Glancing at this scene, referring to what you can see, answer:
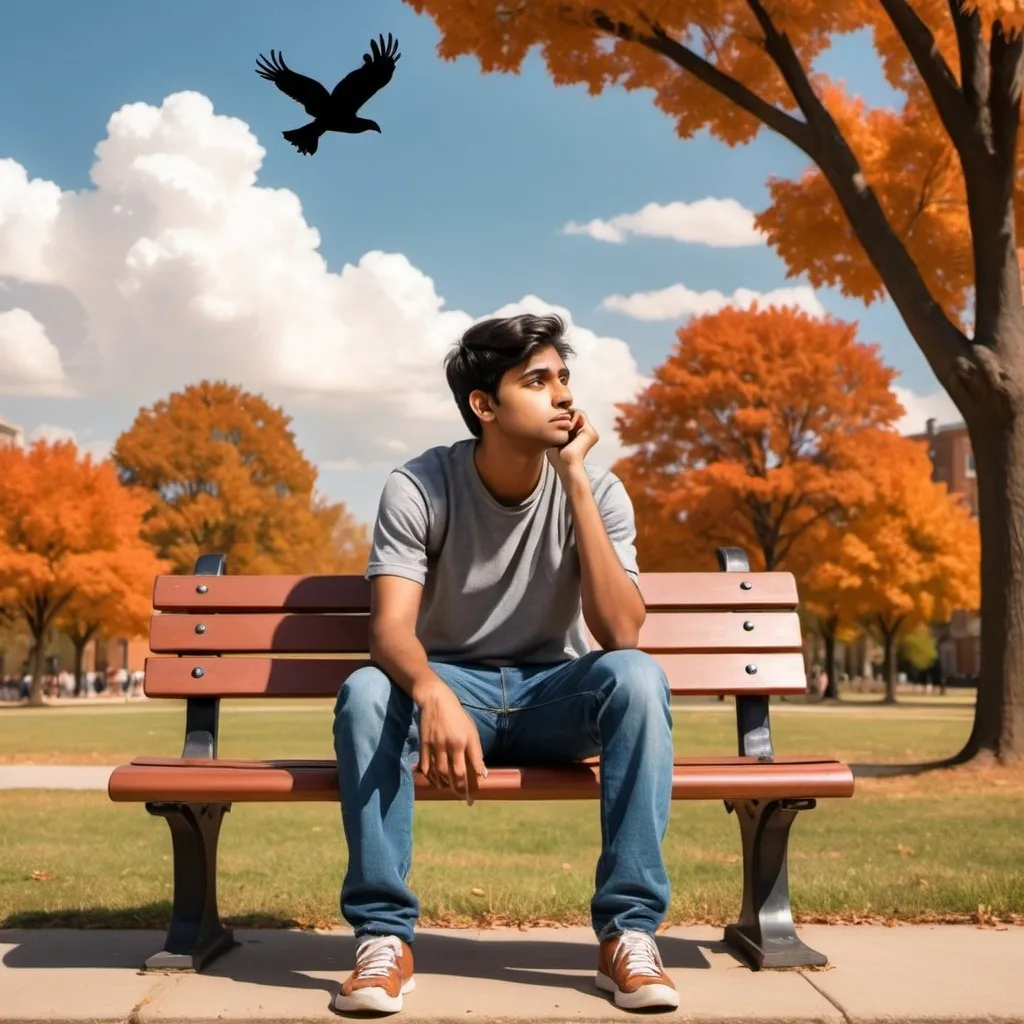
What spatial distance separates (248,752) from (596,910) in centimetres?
1196

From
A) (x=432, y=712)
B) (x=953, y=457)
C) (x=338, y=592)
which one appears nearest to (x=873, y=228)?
(x=338, y=592)

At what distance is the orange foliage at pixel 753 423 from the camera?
37875mm

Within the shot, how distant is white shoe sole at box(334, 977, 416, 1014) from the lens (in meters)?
3.13

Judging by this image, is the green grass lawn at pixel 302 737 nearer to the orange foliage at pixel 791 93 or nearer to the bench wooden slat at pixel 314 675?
the orange foliage at pixel 791 93

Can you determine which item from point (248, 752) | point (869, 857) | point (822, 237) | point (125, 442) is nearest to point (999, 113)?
point (822, 237)

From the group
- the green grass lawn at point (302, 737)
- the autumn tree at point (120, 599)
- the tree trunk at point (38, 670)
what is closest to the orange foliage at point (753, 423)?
the green grass lawn at point (302, 737)

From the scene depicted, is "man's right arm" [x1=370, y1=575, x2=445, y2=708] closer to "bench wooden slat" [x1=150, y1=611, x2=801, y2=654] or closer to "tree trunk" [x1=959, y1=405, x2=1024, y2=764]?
"bench wooden slat" [x1=150, y1=611, x2=801, y2=654]

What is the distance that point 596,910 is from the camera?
3.35 m

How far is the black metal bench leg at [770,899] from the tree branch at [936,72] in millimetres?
9355

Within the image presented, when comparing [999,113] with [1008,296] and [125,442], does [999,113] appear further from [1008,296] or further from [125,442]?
[125,442]

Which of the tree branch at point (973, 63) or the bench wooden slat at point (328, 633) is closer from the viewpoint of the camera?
the bench wooden slat at point (328, 633)

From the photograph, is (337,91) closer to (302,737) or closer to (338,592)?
(338,592)

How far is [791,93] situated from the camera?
41.6 ft

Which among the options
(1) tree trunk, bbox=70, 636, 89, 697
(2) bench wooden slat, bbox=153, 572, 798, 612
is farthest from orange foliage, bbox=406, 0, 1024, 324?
(1) tree trunk, bbox=70, 636, 89, 697
